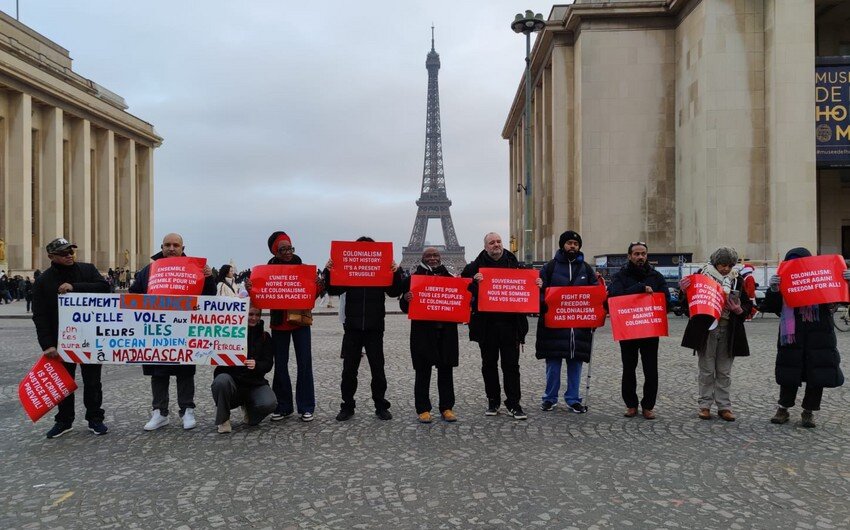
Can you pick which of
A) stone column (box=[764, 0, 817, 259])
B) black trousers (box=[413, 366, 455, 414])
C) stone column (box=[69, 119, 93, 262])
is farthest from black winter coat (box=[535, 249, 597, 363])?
stone column (box=[69, 119, 93, 262])

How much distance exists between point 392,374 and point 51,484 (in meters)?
5.74

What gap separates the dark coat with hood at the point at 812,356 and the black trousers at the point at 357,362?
4.15m

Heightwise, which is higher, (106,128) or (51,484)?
(106,128)

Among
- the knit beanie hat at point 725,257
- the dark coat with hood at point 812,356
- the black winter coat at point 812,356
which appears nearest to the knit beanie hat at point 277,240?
the knit beanie hat at point 725,257

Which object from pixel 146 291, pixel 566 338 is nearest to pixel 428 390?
pixel 566 338

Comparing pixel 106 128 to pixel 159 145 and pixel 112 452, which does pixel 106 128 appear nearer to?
pixel 159 145

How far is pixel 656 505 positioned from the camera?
452 centimetres

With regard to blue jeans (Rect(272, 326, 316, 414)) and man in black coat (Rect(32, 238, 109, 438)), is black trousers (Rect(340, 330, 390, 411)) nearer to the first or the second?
blue jeans (Rect(272, 326, 316, 414))

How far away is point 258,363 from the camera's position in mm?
7035

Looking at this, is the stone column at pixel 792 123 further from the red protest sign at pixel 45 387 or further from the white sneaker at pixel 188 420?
the red protest sign at pixel 45 387

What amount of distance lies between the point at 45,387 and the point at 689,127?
30.1 metres

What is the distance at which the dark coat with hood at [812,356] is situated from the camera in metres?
6.72

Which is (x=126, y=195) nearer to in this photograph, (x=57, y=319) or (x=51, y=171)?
(x=51, y=171)

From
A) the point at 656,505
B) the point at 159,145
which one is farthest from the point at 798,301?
the point at 159,145
